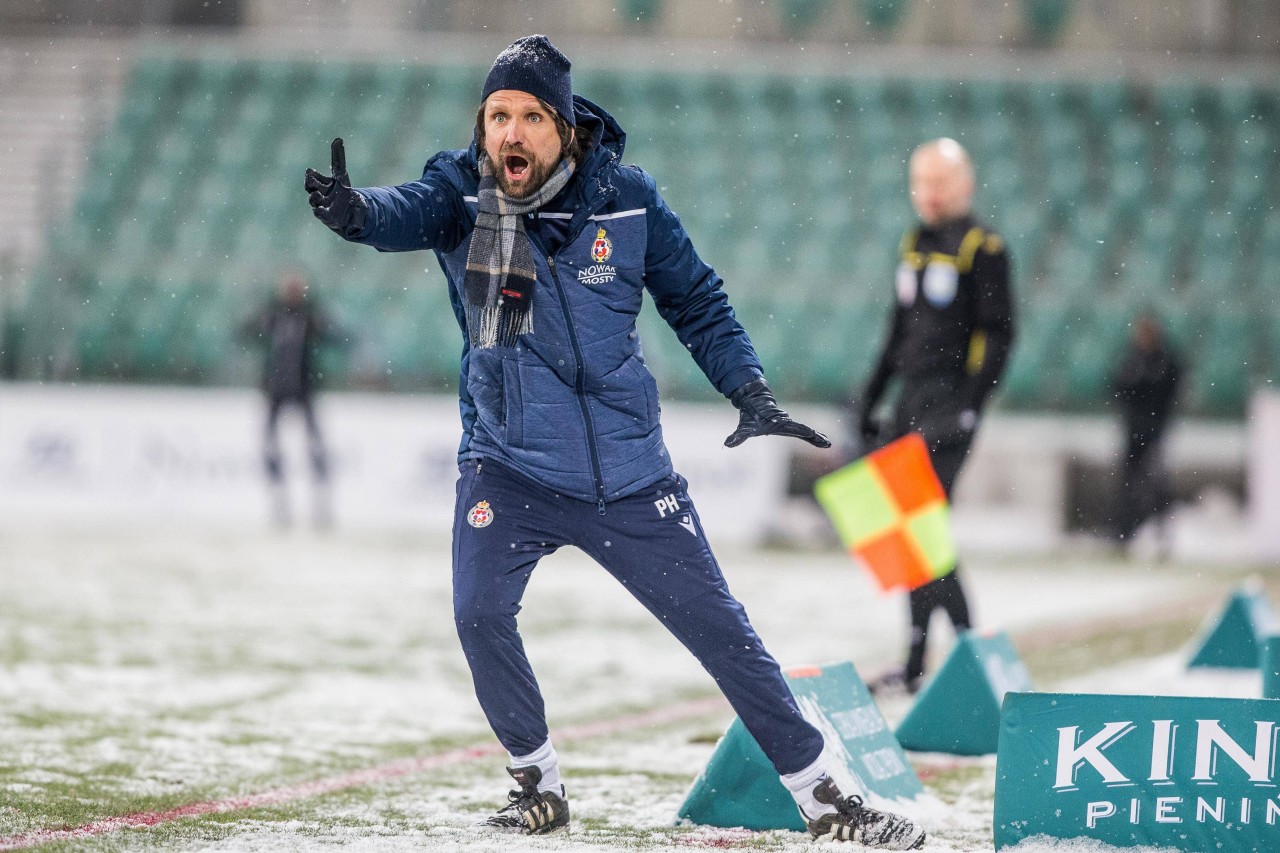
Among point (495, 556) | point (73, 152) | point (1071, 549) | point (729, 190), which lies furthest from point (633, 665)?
point (73, 152)

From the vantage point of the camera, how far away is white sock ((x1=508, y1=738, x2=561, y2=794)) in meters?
3.97

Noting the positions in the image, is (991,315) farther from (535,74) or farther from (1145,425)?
(1145,425)

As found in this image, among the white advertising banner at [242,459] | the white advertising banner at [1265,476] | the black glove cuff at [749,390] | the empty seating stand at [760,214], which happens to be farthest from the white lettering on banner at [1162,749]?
the empty seating stand at [760,214]

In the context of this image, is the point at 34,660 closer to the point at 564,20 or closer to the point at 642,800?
the point at 642,800

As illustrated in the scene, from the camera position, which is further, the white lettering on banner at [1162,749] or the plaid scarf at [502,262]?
the white lettering on banner at [1162,749]

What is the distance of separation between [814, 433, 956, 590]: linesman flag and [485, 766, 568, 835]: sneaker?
→ 2.46 meters

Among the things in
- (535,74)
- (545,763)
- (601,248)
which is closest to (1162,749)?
(545,763)

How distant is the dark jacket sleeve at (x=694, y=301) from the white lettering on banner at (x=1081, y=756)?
999mm

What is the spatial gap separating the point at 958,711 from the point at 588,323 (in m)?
2.09

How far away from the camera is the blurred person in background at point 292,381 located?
44.6 feet

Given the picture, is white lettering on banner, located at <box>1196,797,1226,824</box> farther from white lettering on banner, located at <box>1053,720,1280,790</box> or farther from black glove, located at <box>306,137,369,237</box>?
black glove, located at <box>306,137,369,237</box>

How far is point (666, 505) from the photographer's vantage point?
12.6 ft

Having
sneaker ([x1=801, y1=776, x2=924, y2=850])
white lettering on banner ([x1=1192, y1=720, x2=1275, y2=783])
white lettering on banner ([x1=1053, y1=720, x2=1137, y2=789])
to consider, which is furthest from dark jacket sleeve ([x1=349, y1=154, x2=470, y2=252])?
white lettering on banner ([x1=1192, y1=720, x2=1275, y2=783])

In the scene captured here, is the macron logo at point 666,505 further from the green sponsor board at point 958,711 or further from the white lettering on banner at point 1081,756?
the green sponsor board at point 958,711
